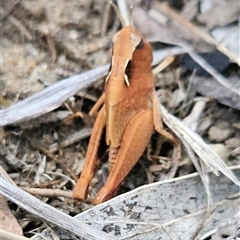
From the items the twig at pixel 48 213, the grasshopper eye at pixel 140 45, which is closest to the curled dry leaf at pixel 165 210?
the twig at pixel 48 213

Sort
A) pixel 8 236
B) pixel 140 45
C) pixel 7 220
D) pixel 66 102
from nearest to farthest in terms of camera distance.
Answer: pixel 8 236, pixel 7 220, pixel 140 45, pixel 66 102

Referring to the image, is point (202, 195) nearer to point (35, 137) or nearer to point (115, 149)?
point (115, 149)

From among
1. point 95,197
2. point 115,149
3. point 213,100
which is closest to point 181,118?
point 213,100

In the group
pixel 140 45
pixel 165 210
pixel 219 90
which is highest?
pixel 140 45

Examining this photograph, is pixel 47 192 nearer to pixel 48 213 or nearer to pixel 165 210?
pixel 48 213

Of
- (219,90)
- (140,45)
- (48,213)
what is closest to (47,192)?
(48,213)

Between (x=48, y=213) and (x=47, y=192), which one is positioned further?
(x=47, y=192)

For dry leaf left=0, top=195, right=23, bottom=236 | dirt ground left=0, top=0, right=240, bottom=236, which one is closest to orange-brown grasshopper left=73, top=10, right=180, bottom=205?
dirt ground left=0, top=0, right=240, bottom=236

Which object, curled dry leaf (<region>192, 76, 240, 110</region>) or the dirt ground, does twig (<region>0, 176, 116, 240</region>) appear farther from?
curled dry leaf (<region>192, 76, 240, 110</region>)
